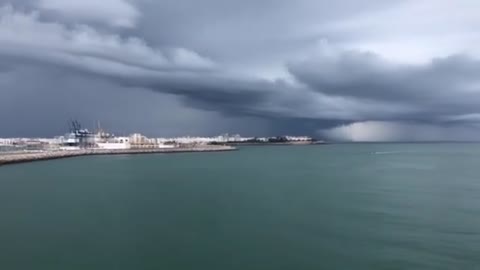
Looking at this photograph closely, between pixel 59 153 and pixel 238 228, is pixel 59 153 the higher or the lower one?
the higher one

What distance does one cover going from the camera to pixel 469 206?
70.5 ft

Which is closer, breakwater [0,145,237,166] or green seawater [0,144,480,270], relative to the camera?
green seawater [0,144,480,270]

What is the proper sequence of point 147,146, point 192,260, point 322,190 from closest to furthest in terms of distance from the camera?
point 192,260
point 322,190
point 147,146

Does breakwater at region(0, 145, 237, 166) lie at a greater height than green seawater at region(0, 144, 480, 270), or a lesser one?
greater

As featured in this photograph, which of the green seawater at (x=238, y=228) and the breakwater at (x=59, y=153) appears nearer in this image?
the green seawater at (x=238, y=228)

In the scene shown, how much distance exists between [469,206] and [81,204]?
22520mm

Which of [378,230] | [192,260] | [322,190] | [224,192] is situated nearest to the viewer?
[192,260]

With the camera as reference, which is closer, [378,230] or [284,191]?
[378,230]

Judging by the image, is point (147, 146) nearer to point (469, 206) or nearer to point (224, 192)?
point (224, 192)

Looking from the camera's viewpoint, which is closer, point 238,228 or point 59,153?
point 238,228

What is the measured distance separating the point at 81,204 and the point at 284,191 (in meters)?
13.8

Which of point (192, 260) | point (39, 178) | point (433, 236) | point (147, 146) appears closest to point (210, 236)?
point (192, 260)

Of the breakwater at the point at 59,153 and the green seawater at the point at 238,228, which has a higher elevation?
the breakwater at the point at 59,153

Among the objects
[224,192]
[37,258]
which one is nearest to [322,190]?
[224,192]
